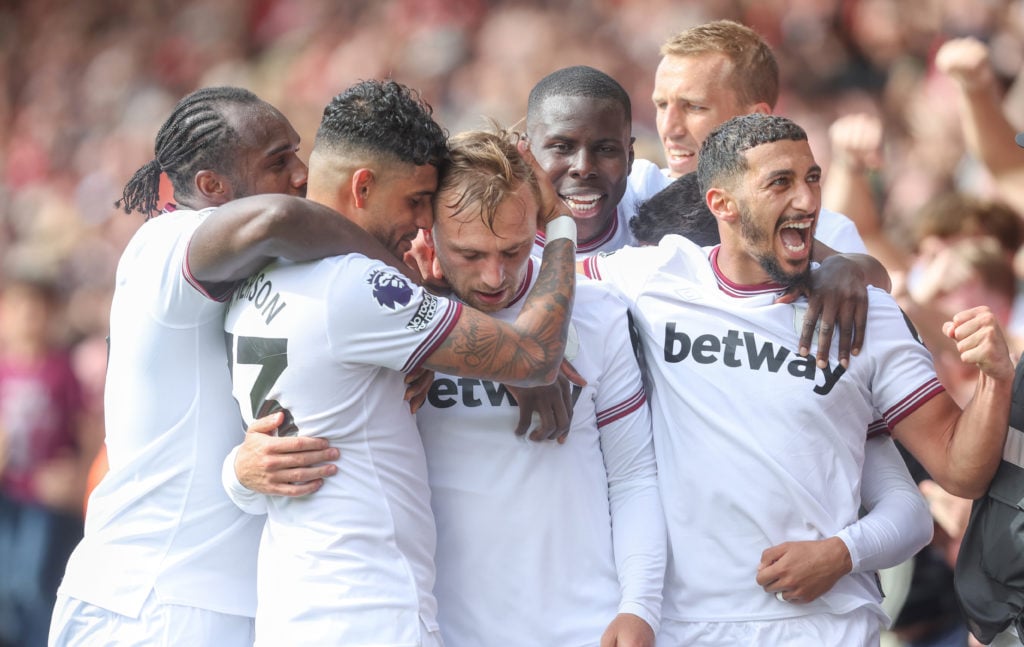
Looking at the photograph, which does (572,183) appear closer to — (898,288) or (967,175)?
(898,288)

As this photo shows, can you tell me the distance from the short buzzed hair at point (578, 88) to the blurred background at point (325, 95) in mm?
984

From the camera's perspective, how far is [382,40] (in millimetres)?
8797

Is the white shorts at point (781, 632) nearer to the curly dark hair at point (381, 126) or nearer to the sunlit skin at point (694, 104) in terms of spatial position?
the curly dark hair at point (381, 126)

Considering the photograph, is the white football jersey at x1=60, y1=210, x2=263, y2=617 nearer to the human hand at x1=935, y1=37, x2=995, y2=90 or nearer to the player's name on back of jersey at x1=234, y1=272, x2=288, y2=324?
the player's name on back of jersey at x1=234, y1=272, x2=288, y2=324

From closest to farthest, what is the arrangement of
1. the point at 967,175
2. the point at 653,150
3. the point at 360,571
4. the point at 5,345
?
the point at 360,571
the point at 967,175
the point at 653,150
the point at 5,345

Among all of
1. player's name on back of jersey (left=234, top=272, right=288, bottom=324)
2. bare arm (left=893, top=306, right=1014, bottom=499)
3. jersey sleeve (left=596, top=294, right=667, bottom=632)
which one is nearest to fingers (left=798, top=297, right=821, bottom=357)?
bare arm (left=893, top=306, right=1014, bottom=499)

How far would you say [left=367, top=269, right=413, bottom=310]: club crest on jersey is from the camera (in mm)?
2684

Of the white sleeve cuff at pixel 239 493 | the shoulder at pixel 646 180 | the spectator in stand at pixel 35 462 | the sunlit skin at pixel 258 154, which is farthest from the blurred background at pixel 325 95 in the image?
the white sleeve cuff at pixel 239 493

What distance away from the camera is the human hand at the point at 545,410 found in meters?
2.94

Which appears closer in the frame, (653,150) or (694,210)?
(694,210)

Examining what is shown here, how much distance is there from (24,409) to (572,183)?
4.27 meters

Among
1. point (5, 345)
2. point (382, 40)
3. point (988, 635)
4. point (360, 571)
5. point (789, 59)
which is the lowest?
point (988, 635)

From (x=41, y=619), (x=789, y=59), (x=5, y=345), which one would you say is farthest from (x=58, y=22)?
(x=789, y=59)

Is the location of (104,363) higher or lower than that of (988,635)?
higher
